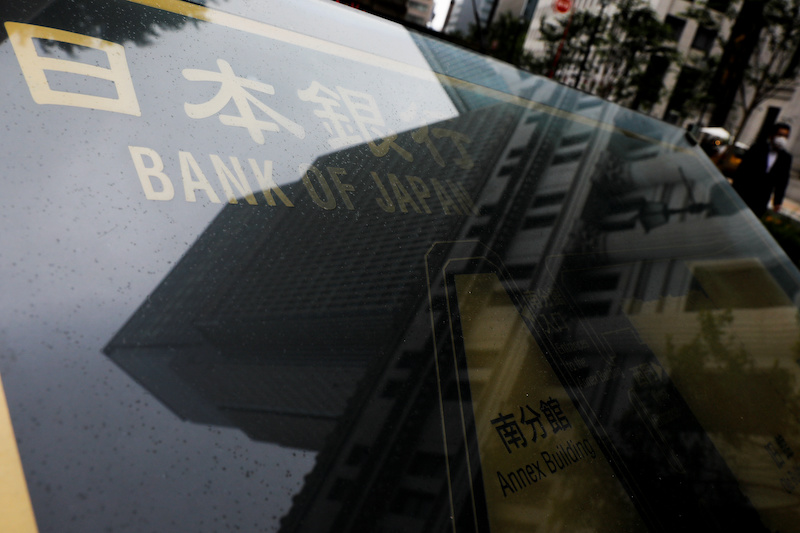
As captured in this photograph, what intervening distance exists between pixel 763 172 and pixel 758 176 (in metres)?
0.05

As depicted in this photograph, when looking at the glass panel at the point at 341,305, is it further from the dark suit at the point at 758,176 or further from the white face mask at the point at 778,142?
the white face mask at the point at 778,142

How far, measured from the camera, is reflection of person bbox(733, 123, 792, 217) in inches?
149

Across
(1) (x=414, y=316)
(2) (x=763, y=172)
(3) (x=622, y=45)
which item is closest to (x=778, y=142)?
(2) (x=763, y=172)

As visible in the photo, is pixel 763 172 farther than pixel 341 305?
Yes

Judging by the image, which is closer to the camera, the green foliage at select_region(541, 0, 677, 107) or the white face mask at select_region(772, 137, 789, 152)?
the white face mask at select_region(772, 137, 789, 152)

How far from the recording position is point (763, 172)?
3.81 meters

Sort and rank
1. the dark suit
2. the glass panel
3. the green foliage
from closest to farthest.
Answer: the glass panel
the dark suit
the green foliage

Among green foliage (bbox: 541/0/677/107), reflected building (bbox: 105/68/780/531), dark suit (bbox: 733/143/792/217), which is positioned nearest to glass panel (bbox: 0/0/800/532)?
reflected building (bbox: 105/68/780/531)

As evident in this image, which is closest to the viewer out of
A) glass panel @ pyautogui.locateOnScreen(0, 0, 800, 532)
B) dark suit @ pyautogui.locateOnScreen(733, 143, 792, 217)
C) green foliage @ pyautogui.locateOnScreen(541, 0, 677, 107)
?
glass panel @ pyautogui.locateOnScreen(0, 0, 800, 532)

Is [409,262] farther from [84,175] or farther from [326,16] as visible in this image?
[326,16]

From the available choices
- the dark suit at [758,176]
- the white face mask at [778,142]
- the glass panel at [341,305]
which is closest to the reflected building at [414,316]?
the glass panel at [341,305]

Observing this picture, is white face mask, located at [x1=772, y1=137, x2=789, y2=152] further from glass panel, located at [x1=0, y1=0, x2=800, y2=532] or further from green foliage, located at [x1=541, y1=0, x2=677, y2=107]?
green foliage, located at [x1=541, y1=0, x2=677, y2=107]

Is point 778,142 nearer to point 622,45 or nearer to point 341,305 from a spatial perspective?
point 341,305

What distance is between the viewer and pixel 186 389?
63 cm
